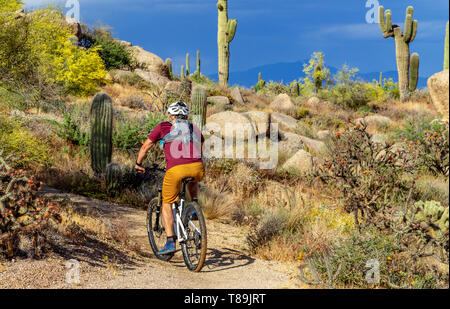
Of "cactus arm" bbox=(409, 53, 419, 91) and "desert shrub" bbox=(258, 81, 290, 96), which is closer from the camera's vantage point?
"cactus arm" bbox=(409, 53, 419, 91)

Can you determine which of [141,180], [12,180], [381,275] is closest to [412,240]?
[381,275]

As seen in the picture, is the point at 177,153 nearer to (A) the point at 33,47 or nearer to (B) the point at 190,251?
(B) the point at 190,251

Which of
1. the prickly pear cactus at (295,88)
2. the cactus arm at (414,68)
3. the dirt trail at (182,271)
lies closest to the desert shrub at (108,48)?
the prickly pear cactus at (295,88)

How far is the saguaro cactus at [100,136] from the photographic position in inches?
485

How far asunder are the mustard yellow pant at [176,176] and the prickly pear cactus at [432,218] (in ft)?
8.22

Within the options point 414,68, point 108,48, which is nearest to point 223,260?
point 108,48

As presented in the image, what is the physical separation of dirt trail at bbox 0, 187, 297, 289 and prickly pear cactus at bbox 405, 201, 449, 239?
6.19 ft

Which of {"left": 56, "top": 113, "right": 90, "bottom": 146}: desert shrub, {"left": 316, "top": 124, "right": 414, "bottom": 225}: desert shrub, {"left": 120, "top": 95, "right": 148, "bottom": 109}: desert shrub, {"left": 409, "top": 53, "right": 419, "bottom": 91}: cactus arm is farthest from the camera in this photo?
{"left": 409, "top": 53, "right": 419, "bottom": 91}: cactus arm

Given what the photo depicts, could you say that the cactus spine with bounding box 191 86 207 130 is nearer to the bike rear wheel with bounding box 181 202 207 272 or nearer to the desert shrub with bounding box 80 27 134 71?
the bike rear wheel with bounding box 181 202 207 272

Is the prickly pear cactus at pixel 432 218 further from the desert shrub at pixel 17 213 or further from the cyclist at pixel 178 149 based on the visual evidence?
the desert shrub at pixel 17 213

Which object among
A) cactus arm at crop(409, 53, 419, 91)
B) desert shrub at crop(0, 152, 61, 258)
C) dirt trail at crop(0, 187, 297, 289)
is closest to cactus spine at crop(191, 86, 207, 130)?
dirt trail at crop(0, 187, 297, 289)

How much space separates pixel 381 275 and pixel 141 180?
7.01 metres

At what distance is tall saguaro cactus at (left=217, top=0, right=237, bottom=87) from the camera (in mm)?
31391

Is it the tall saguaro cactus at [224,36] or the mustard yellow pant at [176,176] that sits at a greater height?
the tall saguaro cactus at [224,36]
